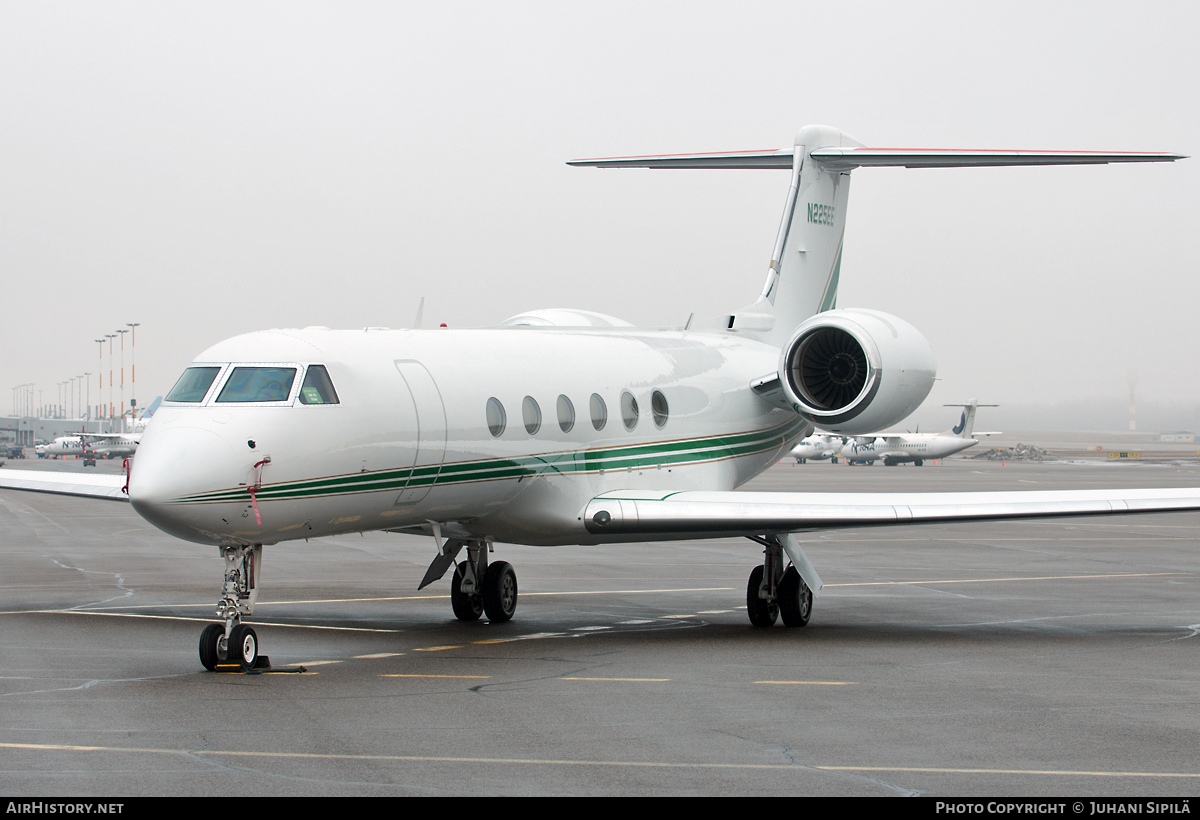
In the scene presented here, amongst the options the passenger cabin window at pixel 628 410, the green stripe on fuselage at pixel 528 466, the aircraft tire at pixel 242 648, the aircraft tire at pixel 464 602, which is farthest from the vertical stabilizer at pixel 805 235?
the aircraft tire at pixel 242 648

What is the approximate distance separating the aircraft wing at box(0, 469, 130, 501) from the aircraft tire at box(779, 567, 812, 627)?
7.39 meters

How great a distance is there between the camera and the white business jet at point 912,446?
9156cm

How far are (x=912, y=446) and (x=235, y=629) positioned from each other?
84.4m

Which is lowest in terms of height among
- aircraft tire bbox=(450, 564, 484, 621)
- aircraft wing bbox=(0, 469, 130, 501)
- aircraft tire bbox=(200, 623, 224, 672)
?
aircraft tire bbox=(450, 564, 484, 621)

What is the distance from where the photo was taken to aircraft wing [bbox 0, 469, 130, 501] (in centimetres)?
1527

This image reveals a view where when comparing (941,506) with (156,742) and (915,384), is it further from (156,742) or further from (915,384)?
(156,742)

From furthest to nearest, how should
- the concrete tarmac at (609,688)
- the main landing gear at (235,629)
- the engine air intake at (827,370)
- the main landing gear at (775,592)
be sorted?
the engine air intake at (827,370), the main landing gear at (775,592), the main landing gear at (235,629), the concrete tarmac at (609,688)

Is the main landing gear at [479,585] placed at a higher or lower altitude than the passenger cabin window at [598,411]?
lower

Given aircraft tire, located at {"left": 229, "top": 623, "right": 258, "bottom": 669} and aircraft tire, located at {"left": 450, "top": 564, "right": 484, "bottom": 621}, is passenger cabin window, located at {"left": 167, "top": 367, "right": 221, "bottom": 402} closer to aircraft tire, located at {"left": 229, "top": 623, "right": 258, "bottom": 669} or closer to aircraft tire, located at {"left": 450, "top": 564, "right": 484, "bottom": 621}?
aircraft tire, located at {"left": 229, "top": 623, "right": 258, "bottom": 669}

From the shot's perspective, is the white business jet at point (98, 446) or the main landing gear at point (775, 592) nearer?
the main landing gear at point (775, 592)

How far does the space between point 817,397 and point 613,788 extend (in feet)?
33.5

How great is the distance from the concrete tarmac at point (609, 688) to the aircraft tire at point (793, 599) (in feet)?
1.18

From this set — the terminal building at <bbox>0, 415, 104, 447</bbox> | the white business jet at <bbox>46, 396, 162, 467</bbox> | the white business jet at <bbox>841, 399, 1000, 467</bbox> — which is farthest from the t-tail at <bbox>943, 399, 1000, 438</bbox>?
the terminal building at <bbox>0, 415, 104, 447</bbox>

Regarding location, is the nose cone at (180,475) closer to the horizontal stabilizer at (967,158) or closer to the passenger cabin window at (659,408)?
the passenger cabin window at (659,408)
